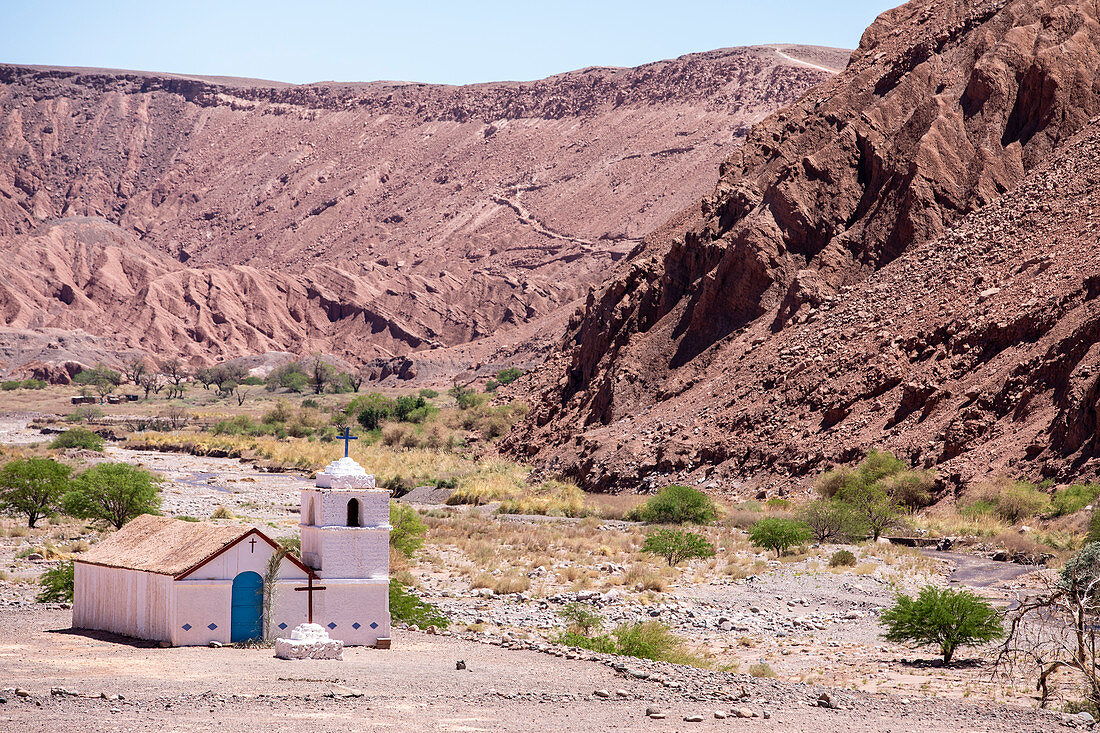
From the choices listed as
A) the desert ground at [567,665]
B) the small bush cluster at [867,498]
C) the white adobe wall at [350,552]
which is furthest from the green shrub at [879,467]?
the white adobe wall at [350,552]

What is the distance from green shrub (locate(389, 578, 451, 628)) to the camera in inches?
843

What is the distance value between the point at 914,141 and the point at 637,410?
1483 cm

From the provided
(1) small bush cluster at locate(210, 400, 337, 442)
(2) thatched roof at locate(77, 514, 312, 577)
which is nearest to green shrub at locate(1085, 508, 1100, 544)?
(2) thatched roof at locate(77, 514, 312, 577)

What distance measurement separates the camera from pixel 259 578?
59.2 feet

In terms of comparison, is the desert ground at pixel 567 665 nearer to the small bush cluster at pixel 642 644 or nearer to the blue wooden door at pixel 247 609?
the small bush cluster at pixel 642 644

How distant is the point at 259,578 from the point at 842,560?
16.0 meters

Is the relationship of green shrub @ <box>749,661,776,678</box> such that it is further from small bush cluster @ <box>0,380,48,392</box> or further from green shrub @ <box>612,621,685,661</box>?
small bush cluster @ <box>0,380,48,392</box>

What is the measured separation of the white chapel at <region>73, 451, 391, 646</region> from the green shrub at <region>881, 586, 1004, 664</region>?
25.2ft

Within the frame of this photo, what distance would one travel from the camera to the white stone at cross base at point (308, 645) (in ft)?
55.8

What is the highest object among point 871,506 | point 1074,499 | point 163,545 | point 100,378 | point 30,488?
point 100,378

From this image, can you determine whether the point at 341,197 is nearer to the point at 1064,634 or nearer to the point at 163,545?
the point at 163,545

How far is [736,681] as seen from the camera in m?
16.8

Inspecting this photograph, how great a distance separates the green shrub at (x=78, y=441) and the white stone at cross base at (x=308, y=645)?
1870 inches

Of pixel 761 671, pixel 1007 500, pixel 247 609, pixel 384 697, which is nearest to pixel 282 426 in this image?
pixel 1007 500
